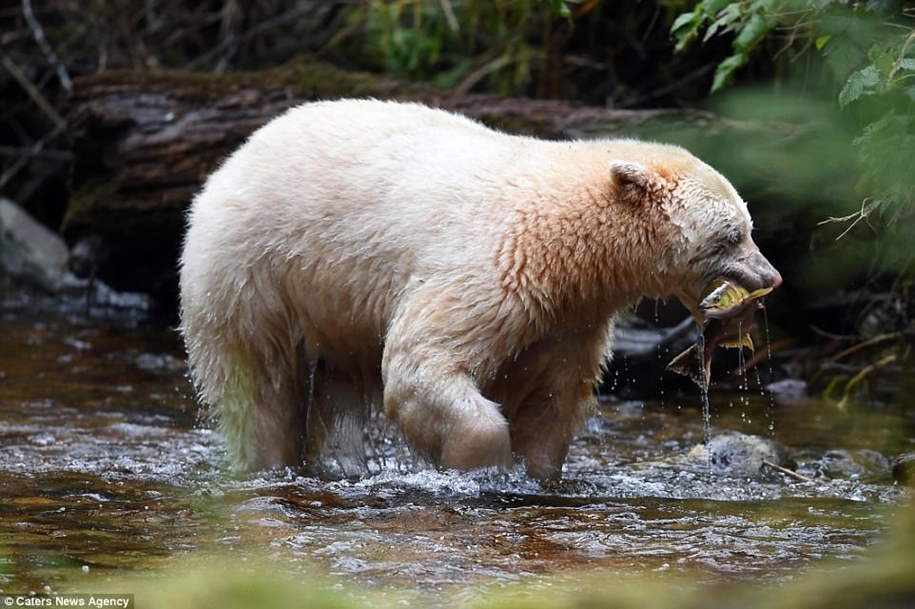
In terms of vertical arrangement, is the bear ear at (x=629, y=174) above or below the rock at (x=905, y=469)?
above

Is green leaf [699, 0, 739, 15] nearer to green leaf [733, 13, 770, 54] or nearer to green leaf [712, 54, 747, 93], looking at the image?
green leaf [733, 13, 770, 54]

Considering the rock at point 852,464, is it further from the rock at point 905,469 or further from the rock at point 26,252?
the rock at point 26,252

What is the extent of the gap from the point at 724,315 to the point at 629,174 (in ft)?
2.32

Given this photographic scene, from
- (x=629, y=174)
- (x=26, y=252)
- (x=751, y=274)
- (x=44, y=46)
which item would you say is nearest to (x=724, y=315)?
(x=751, y=274)

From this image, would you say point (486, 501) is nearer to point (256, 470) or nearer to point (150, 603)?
point (256, 470)

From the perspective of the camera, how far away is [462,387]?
496 centimetres

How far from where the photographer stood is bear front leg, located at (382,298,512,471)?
194 inches

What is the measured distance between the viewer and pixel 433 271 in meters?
5.14

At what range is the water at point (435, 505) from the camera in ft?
12.3

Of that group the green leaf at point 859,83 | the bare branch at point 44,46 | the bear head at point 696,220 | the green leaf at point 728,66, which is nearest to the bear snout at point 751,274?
the bear head at point 696,220

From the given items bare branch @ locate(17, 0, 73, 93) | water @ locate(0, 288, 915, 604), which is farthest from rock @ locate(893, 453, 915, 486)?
bare branch @ locate(17, 0, 73, 93)

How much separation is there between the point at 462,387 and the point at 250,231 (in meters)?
1.27

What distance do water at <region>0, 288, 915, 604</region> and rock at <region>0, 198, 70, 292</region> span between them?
386 centimetres

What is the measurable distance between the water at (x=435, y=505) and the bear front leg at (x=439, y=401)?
120mm
